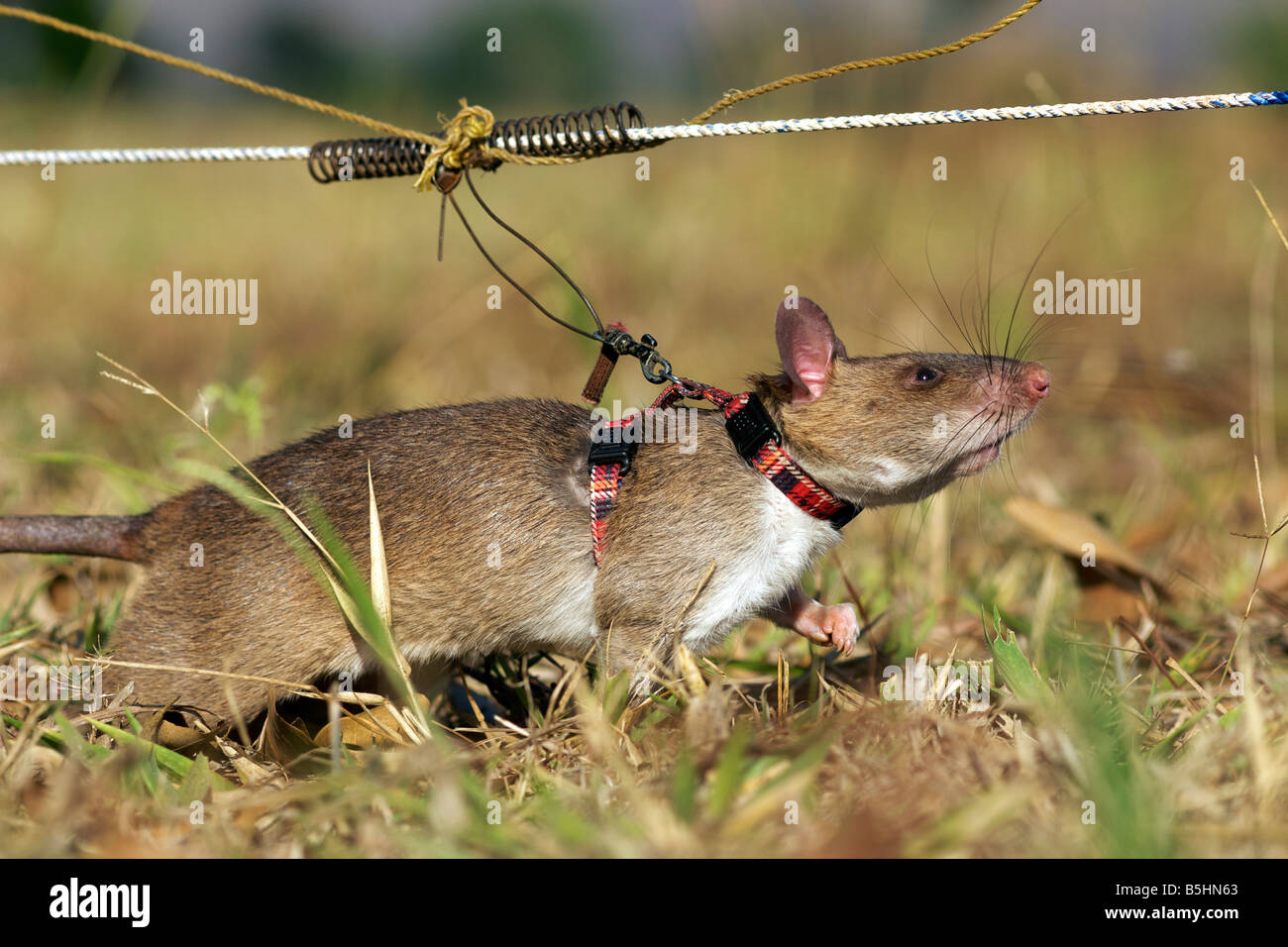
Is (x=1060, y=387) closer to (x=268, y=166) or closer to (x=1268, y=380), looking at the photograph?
(x=1268, y=380)

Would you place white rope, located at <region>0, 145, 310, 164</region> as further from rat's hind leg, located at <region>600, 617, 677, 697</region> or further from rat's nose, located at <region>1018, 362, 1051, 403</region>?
rat's nose, located at <region>1018, 362, 1051, 403</region>

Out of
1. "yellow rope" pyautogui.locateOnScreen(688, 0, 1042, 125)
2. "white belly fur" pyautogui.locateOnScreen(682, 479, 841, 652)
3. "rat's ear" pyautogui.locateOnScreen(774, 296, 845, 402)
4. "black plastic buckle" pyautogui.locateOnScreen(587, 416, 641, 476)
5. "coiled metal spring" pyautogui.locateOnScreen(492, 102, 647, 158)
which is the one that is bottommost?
"white belly fur" pyautogui.locateOnScreen(682, 479, 841, 652)

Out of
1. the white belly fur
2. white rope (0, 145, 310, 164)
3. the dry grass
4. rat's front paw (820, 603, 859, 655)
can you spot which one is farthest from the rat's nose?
white rope (0, 145, 310, 164)

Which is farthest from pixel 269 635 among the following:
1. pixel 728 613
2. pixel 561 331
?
pixel 561 331

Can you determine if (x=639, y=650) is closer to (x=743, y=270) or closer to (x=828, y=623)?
(x=828, y=623)

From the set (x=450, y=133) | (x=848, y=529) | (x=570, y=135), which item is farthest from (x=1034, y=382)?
(x=848, y=529)

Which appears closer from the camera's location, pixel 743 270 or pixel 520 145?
pixel 520 145
